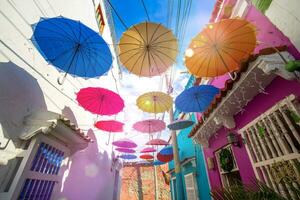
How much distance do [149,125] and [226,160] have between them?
10.9ft

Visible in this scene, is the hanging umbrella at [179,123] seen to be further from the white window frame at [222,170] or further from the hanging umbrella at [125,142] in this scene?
the hanging umbrella at [125,142]

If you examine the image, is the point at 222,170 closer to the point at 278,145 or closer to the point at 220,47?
the point at 278,145

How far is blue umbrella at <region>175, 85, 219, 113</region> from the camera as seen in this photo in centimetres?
426

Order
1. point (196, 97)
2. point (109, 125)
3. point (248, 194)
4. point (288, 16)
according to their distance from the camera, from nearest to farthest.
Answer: point (248, 194), point (288, 16), point (196, 97), point (109, 125)

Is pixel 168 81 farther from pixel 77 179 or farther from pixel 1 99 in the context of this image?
pixel 1 99

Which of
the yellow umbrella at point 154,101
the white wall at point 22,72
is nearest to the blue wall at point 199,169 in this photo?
the yellow umbrella at point 154,101

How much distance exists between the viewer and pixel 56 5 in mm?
4074

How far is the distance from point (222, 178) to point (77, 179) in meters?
4.79

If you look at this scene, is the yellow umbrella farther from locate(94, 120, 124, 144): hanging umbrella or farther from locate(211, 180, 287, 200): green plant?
locate(211, 180, 287, 200): green plant

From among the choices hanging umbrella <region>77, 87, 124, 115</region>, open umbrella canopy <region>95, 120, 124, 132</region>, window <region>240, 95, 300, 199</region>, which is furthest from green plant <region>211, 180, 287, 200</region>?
open umbrella canopy <region>95, 120, 124, 132</region>

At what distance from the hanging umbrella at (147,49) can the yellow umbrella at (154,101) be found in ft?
3.87

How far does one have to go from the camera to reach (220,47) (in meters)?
3.49

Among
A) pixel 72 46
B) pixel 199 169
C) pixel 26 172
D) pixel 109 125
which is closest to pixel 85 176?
pixel 109 125

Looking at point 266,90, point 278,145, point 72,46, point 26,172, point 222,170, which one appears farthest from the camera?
point 222,170
